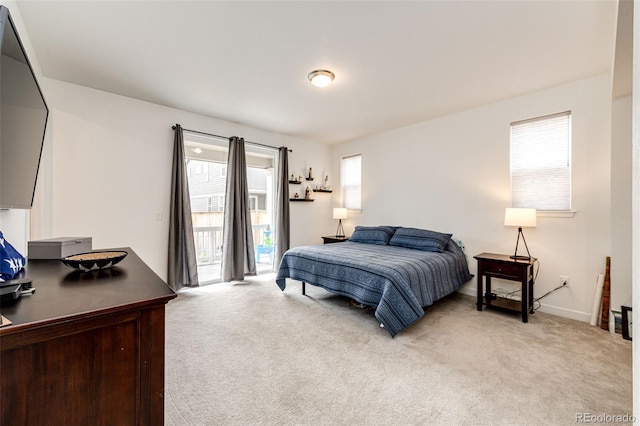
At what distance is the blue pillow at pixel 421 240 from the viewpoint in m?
3.48

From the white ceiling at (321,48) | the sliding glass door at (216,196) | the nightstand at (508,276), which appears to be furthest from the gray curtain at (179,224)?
the nightstand at (508,276)

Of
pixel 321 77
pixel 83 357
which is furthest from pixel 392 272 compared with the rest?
pixel 83 357

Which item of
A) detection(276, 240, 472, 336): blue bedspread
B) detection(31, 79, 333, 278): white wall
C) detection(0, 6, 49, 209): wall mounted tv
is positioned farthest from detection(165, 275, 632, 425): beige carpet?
detection(0, 6, 49, 209): wall mounted tv

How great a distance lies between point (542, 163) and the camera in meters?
3.12

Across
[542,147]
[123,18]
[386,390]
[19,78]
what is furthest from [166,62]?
[542,147]

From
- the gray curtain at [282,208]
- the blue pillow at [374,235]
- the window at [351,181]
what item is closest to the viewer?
the blue pillow at [374,235]

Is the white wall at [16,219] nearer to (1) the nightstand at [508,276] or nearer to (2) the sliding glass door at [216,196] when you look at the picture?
(2) the sliding glass door at [216,196]

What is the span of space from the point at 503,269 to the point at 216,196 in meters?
4.17

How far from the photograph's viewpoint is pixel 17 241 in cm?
186

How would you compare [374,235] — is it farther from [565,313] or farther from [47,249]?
[47,249]

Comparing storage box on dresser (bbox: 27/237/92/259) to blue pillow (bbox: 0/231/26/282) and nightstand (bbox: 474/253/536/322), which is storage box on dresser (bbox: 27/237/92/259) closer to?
blue pillow (bbox: 0/231/26/282)

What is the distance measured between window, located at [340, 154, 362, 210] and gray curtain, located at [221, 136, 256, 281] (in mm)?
2115

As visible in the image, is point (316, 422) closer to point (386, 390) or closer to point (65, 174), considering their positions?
point (386, 390)

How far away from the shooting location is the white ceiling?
189cm
